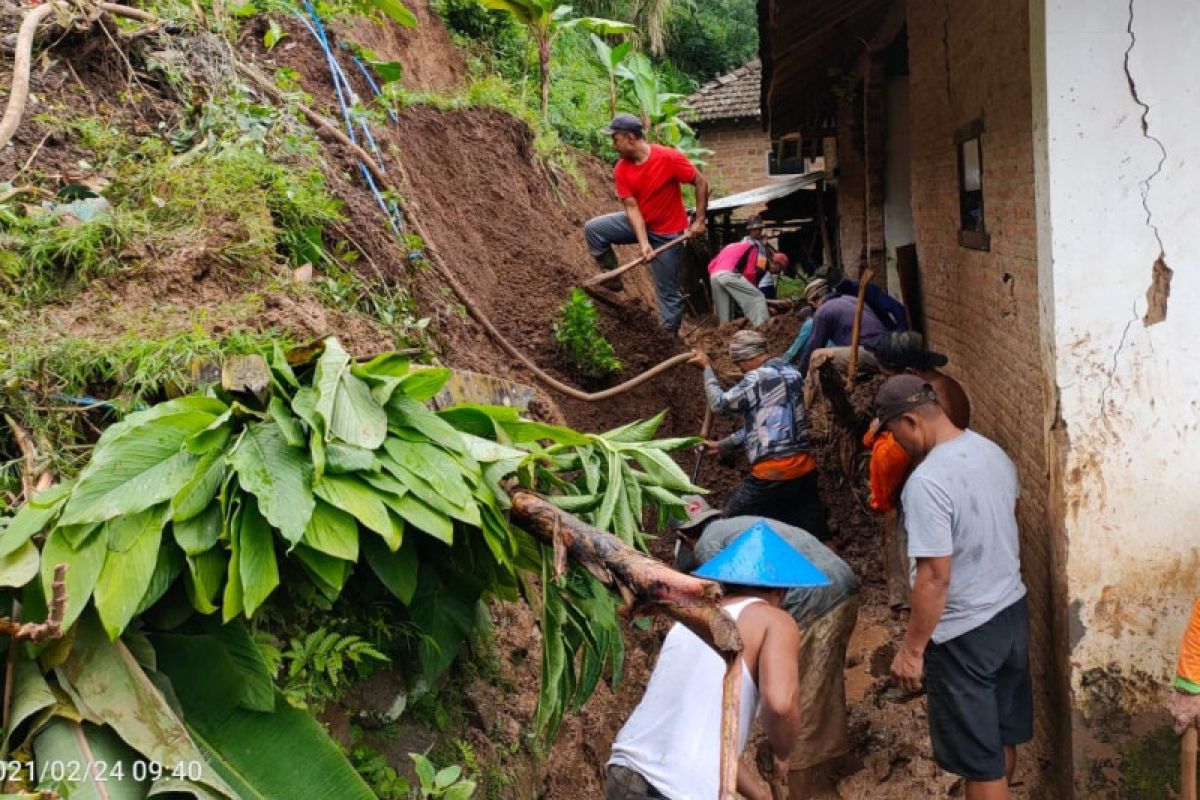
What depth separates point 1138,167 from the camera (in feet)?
13.8

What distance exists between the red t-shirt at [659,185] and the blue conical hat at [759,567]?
17.7 feet

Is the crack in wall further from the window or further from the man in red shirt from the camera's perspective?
the man in red shirt

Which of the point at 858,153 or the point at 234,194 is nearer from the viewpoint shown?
the point at 234,194

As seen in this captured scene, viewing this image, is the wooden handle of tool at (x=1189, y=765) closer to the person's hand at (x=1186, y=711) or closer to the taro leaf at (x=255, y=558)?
the person's hand at (x=1186, y=711)

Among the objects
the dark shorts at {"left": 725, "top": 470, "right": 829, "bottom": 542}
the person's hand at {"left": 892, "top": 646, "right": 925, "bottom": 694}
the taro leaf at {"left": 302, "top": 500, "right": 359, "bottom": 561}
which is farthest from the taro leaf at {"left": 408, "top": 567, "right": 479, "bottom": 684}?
the dark shorts at {"left": 725, "top": 470, "right": 829, "bottom": 542}

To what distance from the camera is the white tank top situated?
10.0 feet

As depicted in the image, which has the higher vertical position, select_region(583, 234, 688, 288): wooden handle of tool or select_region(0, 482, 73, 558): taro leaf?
select_region(583, 234, 688, 288): wooden handle of tool

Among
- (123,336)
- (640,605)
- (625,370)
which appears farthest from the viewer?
(625,370)

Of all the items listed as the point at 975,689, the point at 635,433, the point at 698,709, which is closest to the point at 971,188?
the point at 975,689

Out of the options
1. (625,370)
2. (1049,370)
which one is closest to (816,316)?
(625,370)

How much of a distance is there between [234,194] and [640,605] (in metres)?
3.27

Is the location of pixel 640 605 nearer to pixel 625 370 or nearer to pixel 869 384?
pixel 625 370

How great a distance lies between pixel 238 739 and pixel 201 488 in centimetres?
61

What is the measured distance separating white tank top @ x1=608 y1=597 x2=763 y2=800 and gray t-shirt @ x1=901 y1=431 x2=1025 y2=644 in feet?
3.86
